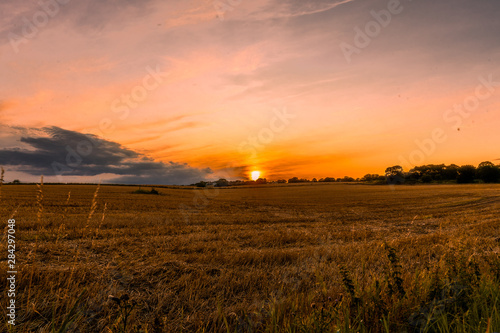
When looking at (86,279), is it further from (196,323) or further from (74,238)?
(74,238)

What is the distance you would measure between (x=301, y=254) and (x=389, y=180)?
365ft

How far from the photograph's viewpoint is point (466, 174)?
101188 millimetres

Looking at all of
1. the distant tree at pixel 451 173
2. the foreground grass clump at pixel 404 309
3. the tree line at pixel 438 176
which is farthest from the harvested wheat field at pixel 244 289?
the distant tree at pixel 451 173

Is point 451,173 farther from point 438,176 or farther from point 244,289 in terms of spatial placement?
point 244,289

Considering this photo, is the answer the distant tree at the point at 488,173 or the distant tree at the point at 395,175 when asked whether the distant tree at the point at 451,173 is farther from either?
the distant tree at the point at 395,175

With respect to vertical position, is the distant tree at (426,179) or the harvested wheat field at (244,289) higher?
the distant tree at (426,179)

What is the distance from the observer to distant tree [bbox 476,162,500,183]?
9732 cm

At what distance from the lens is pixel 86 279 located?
5.38m

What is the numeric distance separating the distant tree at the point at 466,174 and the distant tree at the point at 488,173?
4.75ft

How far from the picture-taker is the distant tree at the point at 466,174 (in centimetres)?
9941

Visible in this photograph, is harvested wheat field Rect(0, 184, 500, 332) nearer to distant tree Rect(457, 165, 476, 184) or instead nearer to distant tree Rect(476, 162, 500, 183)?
distant tree Rect(457, 165, 476, 184)

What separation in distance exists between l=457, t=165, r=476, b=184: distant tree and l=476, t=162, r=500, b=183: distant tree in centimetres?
145

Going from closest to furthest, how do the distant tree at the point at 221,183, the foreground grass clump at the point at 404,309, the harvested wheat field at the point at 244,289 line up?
the foreground grass clump at the point at 404,309
the harvested wheat field at the point at 244,289
the distant tree at the point at 221,183

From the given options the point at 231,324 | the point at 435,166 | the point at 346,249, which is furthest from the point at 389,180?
the point at 231,324
